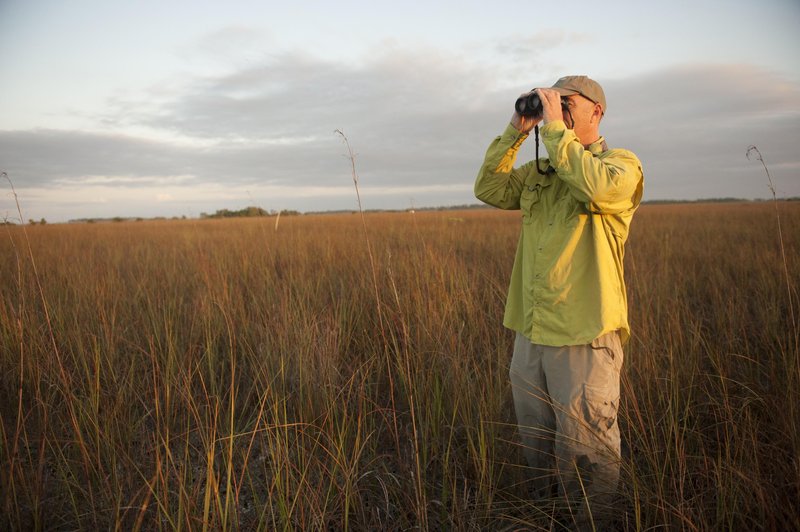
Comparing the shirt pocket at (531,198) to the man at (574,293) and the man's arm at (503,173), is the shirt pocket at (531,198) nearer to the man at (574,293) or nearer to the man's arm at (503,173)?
the man at (574,293)

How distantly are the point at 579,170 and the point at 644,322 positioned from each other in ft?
6.22

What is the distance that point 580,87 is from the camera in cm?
165

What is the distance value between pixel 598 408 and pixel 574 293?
435 mm

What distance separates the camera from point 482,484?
5.18 ft

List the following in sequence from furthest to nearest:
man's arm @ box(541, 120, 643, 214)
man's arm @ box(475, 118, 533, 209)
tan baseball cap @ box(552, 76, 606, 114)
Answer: man's arm @ box(475, 118, 533, 209)
tan baseball cap @ box(552, 76, 606, 114)
man's arm @ box(541, 120, 643, 214)

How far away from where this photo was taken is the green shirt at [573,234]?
1474mm

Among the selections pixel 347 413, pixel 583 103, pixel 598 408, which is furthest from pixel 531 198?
pixel 347 413

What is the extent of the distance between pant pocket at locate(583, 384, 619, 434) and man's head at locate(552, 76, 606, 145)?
38.9 inches

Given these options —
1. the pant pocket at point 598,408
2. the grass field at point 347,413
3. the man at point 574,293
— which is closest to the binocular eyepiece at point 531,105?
the man at point 574,293

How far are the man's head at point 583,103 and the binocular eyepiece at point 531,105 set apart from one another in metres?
0.03

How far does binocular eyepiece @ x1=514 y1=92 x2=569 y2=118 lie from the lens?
1681mm

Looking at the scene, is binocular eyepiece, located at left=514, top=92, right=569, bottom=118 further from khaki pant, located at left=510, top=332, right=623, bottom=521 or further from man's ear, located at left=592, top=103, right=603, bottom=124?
khaki pant, located at left=510, top=332, right=623, bottom=521

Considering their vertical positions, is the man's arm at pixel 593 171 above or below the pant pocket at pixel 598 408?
above

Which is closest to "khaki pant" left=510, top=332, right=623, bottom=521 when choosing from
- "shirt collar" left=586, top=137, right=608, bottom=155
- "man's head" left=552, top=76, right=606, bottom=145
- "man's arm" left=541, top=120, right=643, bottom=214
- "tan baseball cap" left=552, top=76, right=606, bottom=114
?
"man's arm" left=541, top=120, right=643, bottom=214
